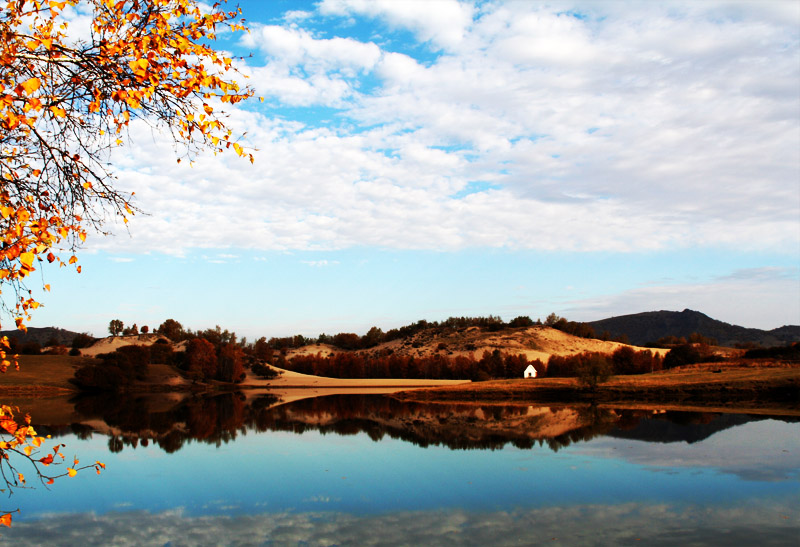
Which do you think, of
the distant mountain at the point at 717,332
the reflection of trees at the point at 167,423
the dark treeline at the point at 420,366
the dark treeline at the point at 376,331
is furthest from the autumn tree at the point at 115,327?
the distant mountain at the point at 717,332

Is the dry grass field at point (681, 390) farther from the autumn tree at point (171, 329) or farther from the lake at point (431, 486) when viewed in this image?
the autumn tree at point (171, 329)

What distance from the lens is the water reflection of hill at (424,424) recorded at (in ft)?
92.4

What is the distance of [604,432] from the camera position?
2952 centimetres

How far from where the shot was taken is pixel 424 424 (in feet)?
116

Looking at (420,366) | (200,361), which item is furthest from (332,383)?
(200,361)

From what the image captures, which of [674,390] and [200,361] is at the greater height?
[200,361]

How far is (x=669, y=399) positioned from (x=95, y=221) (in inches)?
1944

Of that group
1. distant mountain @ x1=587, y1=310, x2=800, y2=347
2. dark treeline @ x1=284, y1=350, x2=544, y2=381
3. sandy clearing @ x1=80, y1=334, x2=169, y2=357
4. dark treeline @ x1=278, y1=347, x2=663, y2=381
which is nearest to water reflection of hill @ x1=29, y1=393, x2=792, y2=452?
dark treeline @ x1=278, y1=347, x2=663, y2=381

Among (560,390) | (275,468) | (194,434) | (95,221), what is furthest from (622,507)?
(560,390)

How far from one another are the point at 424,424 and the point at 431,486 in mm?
18004

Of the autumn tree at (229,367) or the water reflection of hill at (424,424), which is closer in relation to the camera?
the water reflection of hill at (424,424)

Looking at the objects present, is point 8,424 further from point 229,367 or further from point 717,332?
point 717,332

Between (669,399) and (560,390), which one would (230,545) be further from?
(560,390)

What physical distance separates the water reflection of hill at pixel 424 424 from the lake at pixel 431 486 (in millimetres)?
338
